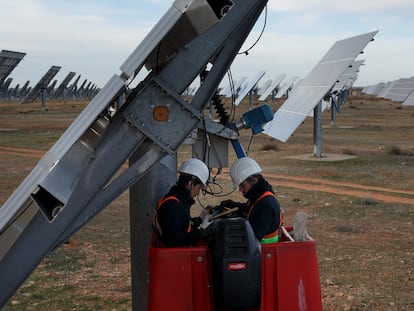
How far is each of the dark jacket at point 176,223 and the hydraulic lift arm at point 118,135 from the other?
0.56 meters

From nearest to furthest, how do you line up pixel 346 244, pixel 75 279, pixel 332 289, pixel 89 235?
pixel 332 289 < pixel 75 279 < pixel 346 244 < pixel 89 235

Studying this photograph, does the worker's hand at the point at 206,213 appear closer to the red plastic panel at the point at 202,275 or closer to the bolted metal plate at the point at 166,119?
the red plastic panel at the point at 202,275

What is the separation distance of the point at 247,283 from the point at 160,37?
1.42 meters

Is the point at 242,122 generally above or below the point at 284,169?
below

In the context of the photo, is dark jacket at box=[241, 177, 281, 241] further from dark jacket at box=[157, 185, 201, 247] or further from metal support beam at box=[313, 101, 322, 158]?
metal support beam at box=[313, 101, 322, 158]

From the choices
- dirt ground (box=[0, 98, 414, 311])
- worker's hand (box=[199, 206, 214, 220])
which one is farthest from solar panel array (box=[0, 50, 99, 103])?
worker's hand (box=[199, 206, 214, 220])

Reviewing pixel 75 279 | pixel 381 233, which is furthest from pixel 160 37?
pixel 381 233

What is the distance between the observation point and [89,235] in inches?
352

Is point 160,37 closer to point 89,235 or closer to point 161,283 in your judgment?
point 161,283

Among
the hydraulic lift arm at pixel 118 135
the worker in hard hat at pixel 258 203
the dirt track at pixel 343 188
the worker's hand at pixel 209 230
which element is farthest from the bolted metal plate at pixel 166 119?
the dirt track at pixel 343 188

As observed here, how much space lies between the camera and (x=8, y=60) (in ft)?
110

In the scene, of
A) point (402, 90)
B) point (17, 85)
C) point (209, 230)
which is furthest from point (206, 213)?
point (17, 85)

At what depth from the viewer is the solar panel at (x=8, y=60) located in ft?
108

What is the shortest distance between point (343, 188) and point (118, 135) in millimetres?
10324
